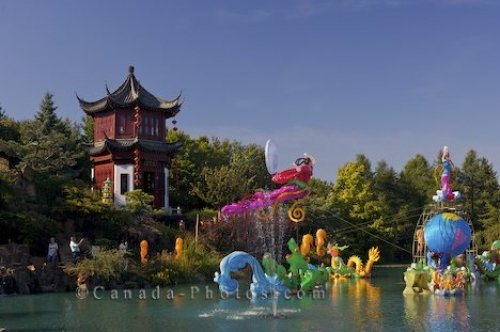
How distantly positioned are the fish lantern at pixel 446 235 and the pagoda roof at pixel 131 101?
16192 mm

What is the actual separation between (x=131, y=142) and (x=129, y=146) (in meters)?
0.36

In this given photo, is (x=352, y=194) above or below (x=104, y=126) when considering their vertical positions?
below

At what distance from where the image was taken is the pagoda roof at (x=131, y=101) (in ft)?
96.6

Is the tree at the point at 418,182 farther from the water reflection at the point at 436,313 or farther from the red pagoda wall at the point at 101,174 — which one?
the water reflection at the point at 436,313

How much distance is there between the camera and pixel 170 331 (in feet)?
34.6

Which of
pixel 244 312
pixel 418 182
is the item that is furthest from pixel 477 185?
pixel 244 312

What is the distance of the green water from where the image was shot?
11.0 metres

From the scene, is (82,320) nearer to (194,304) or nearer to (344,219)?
(194,304)

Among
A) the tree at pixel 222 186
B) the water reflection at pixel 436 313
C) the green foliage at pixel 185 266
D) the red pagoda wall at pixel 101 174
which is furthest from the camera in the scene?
the tree at pixel 222 186

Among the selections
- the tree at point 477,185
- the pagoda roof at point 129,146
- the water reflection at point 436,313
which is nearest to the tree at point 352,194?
the tree at point 477,185

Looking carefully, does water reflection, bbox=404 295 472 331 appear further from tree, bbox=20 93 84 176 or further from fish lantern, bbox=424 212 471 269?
tree, bbox=20 93 84 176

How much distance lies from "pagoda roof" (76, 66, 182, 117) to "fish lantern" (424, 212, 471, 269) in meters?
16.2

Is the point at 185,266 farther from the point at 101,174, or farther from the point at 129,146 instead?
the point at 101,174

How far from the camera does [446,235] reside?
17.0 meters
